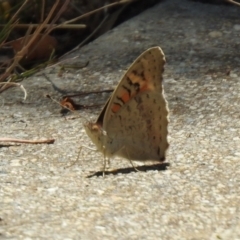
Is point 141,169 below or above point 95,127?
below

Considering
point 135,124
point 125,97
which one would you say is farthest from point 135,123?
point 125,97

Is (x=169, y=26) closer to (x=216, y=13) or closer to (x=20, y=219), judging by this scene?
(x=216, y=13)

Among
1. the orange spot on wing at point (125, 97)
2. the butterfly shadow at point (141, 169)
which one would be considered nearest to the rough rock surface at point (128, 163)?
the butterfly shadow at point (141, 169)

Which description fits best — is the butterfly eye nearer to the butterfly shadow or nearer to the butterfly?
the butterfly

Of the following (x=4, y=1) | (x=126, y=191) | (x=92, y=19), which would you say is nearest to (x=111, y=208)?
(x=126, y=191)

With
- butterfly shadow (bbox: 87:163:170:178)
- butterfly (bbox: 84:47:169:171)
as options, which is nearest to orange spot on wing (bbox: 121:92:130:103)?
butterfly (bbox: 84:47:169:171)

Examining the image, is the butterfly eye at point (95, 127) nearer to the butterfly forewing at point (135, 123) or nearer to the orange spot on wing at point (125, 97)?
the butterfly forewing at point (135, 123)

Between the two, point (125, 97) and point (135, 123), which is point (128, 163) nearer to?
point (135, 123)
